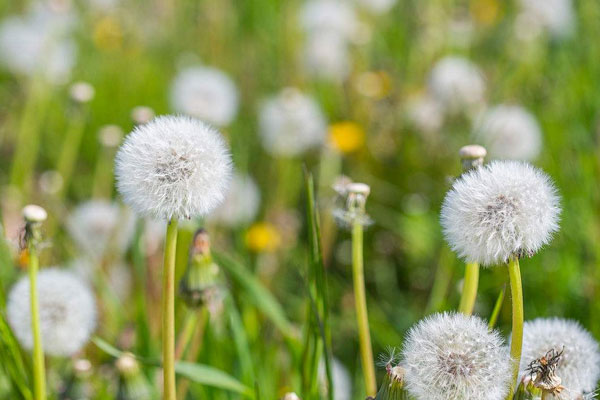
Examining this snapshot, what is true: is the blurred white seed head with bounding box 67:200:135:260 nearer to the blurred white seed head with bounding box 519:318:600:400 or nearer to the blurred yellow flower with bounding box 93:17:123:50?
the blurred white seed head with bounding box 519:318:600:400

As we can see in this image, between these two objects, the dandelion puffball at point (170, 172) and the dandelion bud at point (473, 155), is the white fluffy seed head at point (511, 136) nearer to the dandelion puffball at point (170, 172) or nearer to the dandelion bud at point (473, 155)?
the dandelion bud at point (473, 155)

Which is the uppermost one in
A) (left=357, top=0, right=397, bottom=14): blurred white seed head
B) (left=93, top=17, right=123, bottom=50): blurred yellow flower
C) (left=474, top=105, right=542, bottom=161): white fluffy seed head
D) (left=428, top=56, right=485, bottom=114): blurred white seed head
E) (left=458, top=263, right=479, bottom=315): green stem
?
(left=93, top=17, right=123, bottom=50): blurred yellow flower

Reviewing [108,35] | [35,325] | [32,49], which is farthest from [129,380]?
[108,35]

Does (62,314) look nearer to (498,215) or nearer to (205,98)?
(498,215)

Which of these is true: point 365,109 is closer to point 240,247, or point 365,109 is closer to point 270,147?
point 270,147

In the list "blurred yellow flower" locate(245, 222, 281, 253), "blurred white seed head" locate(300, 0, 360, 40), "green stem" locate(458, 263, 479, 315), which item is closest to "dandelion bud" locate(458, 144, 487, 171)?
"green stem" locate(458, 263, 479, 315)

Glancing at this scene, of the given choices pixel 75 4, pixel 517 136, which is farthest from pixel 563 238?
pixel 75 4
